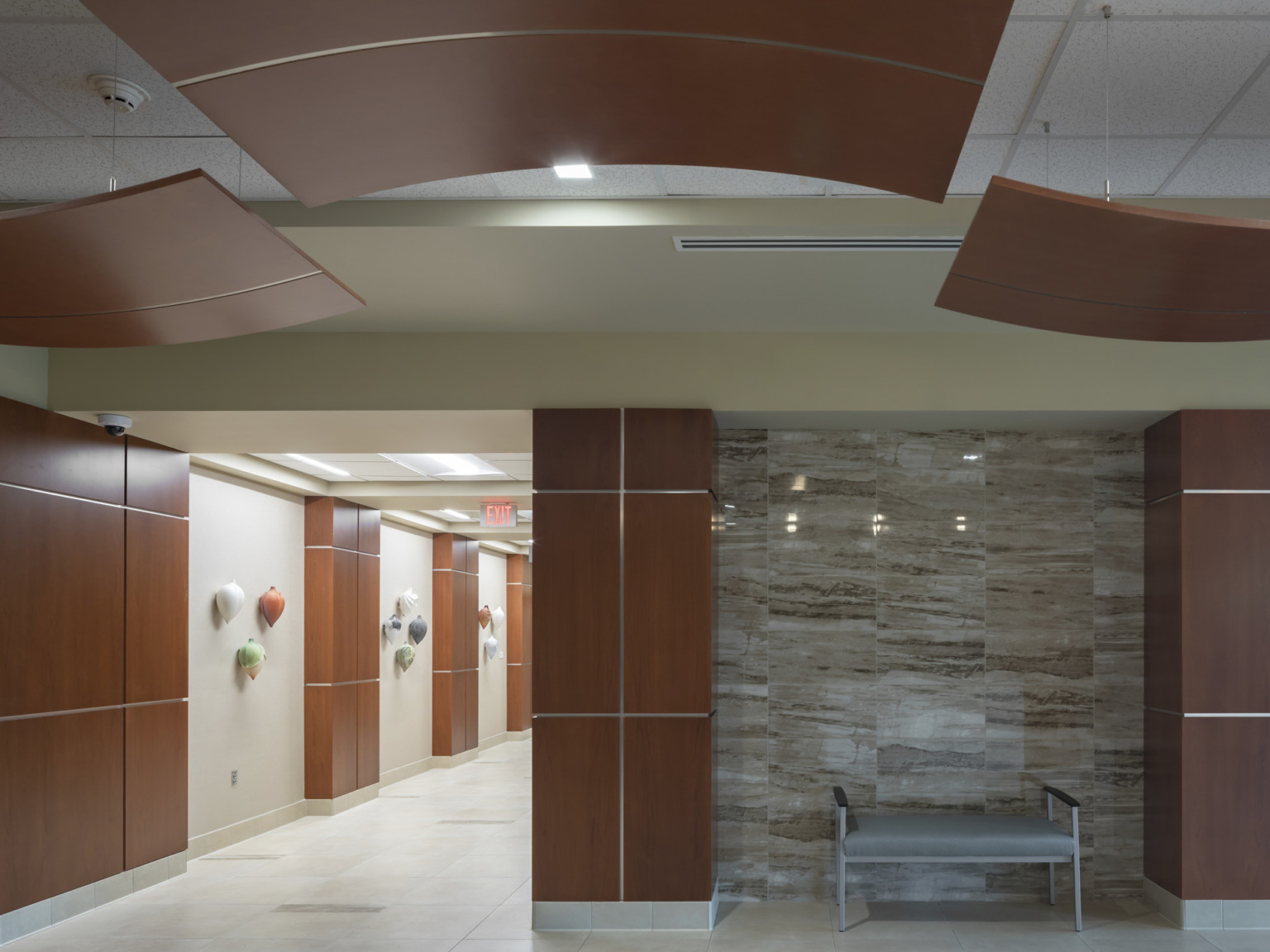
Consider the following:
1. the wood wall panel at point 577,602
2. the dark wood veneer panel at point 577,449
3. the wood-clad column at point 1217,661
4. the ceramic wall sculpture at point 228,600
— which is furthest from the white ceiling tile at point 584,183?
the ceramic wall sculpture at point 228,600

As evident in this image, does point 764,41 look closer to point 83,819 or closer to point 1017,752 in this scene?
point 1017,752

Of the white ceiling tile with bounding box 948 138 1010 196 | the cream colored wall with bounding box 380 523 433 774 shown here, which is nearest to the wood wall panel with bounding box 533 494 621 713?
the white ceiling tile with bounding box 948 138 1010 196

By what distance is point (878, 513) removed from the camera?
27.2 feet

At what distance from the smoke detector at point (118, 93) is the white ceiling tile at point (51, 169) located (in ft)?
1.74

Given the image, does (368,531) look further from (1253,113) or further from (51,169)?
(1253,113)

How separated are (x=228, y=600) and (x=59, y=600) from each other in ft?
8.93

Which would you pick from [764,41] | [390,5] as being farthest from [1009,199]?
[390,5]

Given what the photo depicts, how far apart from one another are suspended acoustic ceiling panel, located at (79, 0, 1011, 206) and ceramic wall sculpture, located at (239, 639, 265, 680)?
7885mm

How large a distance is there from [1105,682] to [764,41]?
658cm

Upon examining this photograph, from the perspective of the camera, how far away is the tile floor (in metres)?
6.93

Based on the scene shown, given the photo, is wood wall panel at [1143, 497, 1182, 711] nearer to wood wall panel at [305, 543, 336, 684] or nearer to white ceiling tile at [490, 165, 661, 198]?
white ceiling tile at [490, 165, 661, 198]

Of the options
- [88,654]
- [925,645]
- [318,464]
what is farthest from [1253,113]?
[318,464]

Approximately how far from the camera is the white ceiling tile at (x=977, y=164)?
16.8 ft

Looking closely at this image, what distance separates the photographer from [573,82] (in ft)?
9.88
